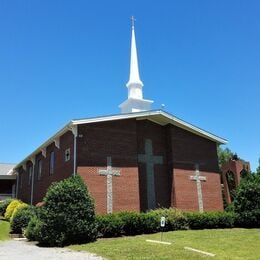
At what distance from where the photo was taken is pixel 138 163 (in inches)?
944

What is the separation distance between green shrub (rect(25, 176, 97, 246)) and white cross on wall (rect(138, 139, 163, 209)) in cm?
715

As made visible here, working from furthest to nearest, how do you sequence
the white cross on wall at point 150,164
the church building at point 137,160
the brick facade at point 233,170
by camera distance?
the brick facade at point 233,170
the white cross on wall at point 150,164
the church building at point 137,160

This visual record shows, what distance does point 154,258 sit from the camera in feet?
39.4

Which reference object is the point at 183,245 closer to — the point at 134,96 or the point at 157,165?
the point at 157,165

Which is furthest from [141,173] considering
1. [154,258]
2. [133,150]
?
[154,258]

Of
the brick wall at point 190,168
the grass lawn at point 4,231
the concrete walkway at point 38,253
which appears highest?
the brick wall at point 190,168

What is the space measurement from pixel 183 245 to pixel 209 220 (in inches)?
287

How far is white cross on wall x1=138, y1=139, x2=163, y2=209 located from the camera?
78.4 ft

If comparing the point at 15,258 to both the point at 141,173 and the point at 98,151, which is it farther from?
the point at 141,173

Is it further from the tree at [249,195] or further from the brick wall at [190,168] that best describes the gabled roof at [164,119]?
the tree at [249,195]

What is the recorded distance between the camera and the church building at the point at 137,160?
21.5 metres

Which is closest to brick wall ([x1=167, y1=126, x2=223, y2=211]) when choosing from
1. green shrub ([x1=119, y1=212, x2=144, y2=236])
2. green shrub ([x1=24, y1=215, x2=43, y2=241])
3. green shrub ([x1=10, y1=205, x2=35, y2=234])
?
green shrub ([x1=119, y1=212, x2=144, y2=236])

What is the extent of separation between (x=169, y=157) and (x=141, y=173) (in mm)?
2436

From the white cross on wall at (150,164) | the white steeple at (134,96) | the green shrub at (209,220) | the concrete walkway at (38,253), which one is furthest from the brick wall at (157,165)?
the concrete walkway at (38,253)
